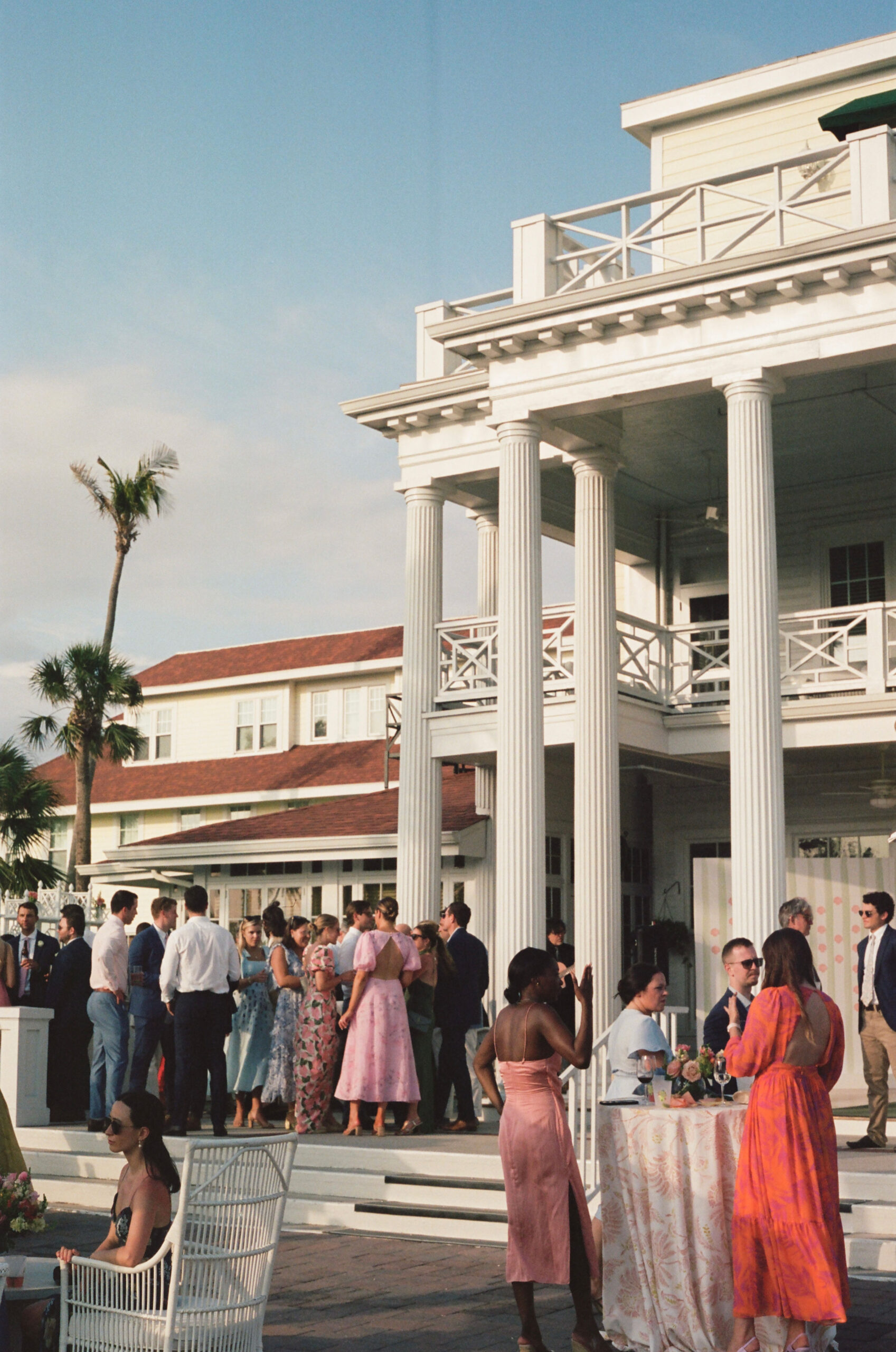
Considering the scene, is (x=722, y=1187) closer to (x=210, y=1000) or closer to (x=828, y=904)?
(x=210, y=1000)

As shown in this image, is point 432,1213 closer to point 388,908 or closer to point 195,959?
point 388,908

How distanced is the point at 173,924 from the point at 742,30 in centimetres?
1328

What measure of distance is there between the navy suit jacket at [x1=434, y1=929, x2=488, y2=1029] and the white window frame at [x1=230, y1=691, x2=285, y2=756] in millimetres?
20977

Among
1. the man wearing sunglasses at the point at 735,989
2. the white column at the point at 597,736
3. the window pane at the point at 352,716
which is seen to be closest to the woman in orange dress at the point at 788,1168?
the man wearing sunglasses at the point at 735,989

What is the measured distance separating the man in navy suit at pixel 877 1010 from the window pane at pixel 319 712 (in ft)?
75.2

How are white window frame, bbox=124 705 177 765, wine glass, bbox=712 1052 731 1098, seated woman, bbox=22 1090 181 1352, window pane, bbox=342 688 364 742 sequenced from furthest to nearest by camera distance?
white window frame, bbox=124 705 177 765, window pane, bbox=342 688 364 742, wine glass, bbox=712 1052 731 1098, seated woman, bbox=22 1090 181 1352

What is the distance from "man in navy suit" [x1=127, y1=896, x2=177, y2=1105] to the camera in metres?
12.7

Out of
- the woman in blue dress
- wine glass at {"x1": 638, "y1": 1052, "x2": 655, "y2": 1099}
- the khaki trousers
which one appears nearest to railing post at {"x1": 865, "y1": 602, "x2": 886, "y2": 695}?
the khaki trousers

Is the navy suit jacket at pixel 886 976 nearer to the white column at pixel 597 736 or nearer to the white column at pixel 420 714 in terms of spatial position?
the white column at pixel 597 736

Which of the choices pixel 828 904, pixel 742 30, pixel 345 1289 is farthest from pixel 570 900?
pixel 345 1289

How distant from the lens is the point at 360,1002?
12.7 m

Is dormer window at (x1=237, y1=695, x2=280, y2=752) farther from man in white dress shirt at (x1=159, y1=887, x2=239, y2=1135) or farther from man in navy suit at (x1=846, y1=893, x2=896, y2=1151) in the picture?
man in navy suit at (x1=846, y1=893, x2=896, y2=1151)

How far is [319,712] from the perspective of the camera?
33.9m

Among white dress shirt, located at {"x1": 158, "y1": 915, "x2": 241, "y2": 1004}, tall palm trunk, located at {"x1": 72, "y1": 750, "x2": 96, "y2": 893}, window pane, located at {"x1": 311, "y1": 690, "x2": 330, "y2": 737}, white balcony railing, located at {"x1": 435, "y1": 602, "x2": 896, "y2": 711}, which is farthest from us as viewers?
tall palm trunk, located at {"x1": 72, "y1": 750, "x2": 96, "y2": 893}
